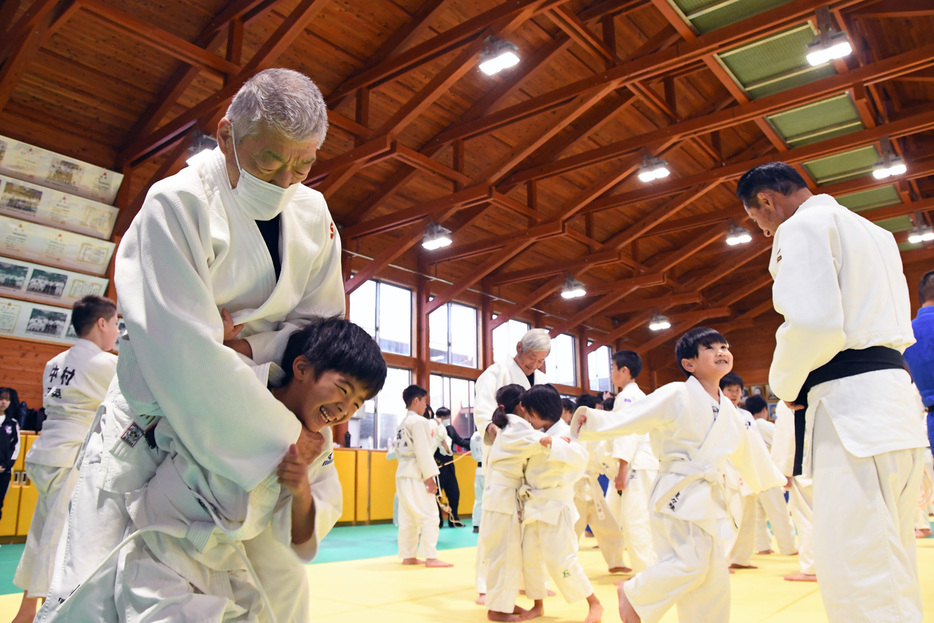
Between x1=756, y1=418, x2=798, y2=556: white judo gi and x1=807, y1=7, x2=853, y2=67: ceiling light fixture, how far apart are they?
3.95 meters

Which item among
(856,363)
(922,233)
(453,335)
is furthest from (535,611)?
(922,233)

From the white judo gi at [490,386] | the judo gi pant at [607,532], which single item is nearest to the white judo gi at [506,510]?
the white judo gi at [490,386]

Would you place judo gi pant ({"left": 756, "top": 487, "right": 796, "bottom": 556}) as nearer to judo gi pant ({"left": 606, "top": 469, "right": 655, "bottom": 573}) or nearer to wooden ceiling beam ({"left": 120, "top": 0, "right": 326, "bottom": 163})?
judo gi pant ({"left": 606, "top": 469, "right": 655, "bottom": 573})

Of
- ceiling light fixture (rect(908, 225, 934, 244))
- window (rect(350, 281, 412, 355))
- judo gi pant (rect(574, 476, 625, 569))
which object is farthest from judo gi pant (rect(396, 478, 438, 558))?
ceiling light fixture (rect(908, 225, 934, 244))

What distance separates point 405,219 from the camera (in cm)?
1216

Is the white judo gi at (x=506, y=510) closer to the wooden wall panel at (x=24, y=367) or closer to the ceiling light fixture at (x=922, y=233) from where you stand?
the wooden wall panel at (x=24, y=367)

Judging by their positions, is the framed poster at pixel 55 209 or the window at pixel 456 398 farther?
the window at pixel 456 398

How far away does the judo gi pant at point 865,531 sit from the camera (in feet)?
6.20

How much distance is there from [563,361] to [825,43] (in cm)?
1235

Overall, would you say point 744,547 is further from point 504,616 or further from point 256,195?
point 256,195

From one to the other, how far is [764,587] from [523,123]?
9.49 meters

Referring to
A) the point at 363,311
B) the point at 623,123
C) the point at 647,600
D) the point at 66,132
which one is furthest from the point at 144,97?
the point at 647,600

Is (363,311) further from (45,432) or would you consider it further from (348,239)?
(45,432)

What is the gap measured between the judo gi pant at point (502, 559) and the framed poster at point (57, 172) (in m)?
8.32
